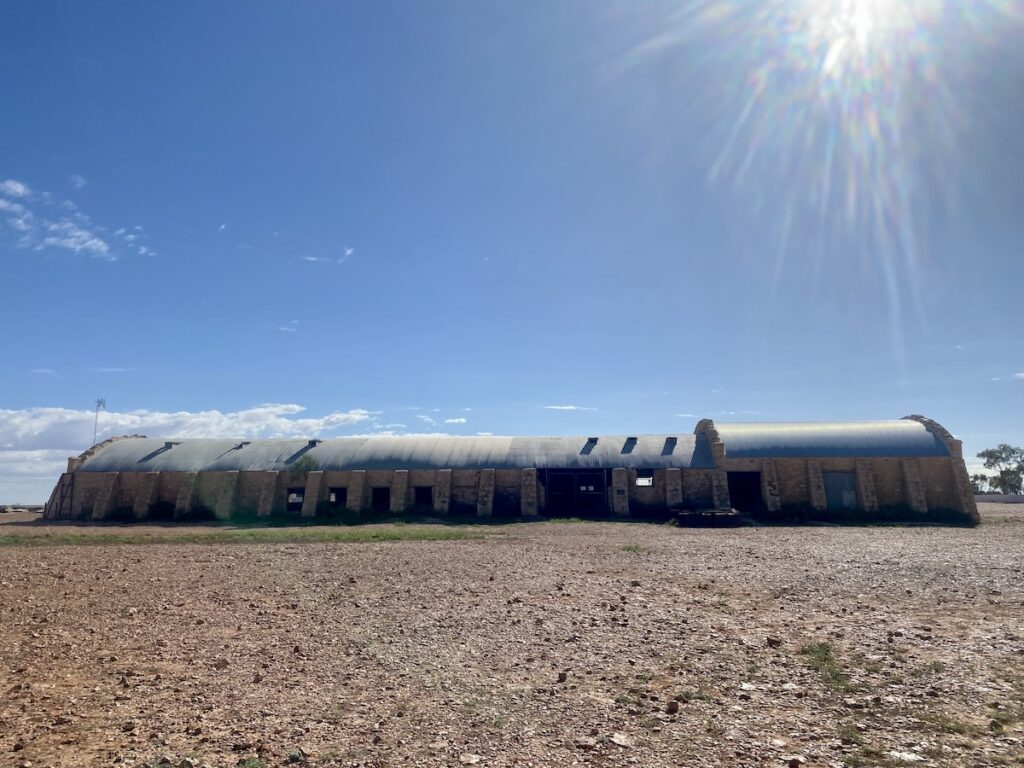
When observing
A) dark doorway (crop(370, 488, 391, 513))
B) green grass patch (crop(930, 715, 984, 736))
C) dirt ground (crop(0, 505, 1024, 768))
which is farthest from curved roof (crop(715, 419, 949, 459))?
green grass patch (crop(930, 715, 984, 736))

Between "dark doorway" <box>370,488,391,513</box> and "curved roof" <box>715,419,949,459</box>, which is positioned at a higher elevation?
"curved roof" <box>715,419,949,459</box>

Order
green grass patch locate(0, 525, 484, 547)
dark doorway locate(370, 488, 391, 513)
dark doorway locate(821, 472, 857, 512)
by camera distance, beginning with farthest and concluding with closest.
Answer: dark doorway locate(370, 488, 391, 513) < dark doorway locate(821, 472, 857, 512) < green grass patch locate(0, 525, 484, 547)

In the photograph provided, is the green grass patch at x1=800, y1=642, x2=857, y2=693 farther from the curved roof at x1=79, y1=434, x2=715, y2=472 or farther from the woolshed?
the curved roof at x1=79, y1=434, x2=715, y2=472

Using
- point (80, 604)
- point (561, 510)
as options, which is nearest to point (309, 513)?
point (561, 510)

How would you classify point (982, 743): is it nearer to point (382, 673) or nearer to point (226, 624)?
point (382, 673)

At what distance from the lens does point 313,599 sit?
544 inches

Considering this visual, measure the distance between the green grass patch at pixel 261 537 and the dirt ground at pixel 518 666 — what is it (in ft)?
33.7

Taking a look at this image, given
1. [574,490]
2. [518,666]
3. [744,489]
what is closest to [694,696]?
[518,666]

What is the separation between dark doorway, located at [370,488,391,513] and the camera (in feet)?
143

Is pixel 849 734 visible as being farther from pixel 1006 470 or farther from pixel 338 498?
pixel 1006 470

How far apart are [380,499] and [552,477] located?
11748mm

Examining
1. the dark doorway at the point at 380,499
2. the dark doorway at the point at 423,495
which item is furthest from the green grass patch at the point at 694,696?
the dark doorway at the point at 380,499

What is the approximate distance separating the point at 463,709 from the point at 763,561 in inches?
570

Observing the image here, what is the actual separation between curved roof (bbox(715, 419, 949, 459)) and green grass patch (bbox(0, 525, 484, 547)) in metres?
20.2
